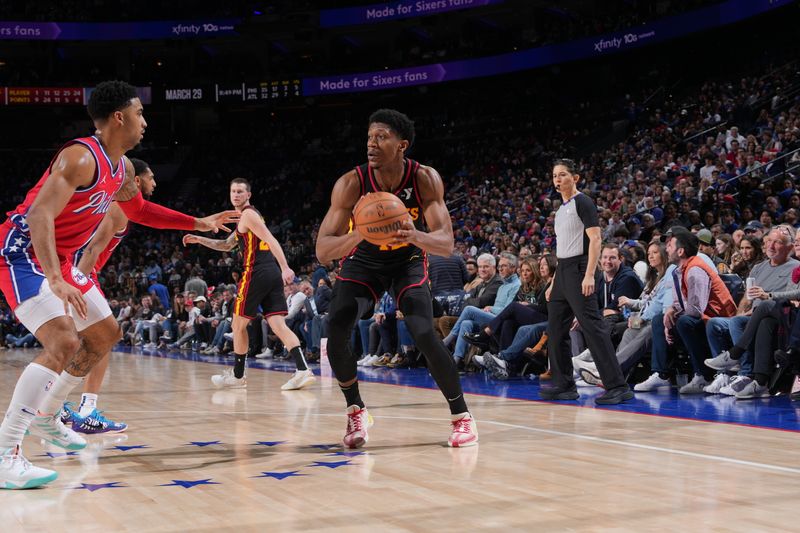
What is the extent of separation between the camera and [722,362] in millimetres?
6824

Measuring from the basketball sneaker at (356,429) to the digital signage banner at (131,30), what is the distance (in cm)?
2757

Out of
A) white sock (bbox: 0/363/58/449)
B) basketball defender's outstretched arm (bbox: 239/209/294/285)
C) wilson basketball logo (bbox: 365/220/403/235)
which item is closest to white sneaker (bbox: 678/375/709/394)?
basketball defender's outstretched arm (bbox: 239/209/294/285)

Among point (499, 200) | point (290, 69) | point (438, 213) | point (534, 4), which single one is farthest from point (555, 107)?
point (438, 213)

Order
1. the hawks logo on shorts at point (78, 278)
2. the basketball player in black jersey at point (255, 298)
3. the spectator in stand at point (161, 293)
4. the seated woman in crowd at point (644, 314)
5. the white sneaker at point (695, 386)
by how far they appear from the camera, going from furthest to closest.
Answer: the spectator in stand at point (161, 293), the basketball player in black jersey at point (255, 298), the seated woman in crowd at point (644, 314), the white sneaker at point (695, 386), the hawks logo on shorts at point (78, 278)

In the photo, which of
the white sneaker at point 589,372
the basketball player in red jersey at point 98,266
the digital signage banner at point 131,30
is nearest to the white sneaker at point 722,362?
the white sneaker at point 589,372

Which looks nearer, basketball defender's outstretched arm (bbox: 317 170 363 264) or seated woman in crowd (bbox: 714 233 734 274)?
basketball defender's outstretched arm (bbox: 317 170 363 264)

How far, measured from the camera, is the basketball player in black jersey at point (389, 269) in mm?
4621

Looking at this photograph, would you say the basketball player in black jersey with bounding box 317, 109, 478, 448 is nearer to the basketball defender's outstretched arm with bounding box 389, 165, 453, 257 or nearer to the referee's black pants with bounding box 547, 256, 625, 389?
the basketball defender's outstretched arm with bounding box 389, 165, 453, 257

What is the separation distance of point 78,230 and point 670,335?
4.95 metres

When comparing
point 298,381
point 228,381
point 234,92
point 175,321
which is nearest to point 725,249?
point 298,381

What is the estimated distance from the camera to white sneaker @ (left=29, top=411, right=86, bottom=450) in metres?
4.42

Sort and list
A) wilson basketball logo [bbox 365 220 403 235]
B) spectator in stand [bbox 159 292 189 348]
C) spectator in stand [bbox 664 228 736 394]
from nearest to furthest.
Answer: wilson basketball logo [bbox 365 220 403 235], spectator in stand [bbox 664 228 736 394], spectator in stand [bbox 159 292 189 348]

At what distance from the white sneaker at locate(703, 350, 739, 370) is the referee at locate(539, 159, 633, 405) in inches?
30.3

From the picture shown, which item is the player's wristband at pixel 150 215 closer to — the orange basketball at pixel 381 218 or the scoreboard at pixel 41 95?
the orange basketball at pixel 381 218
